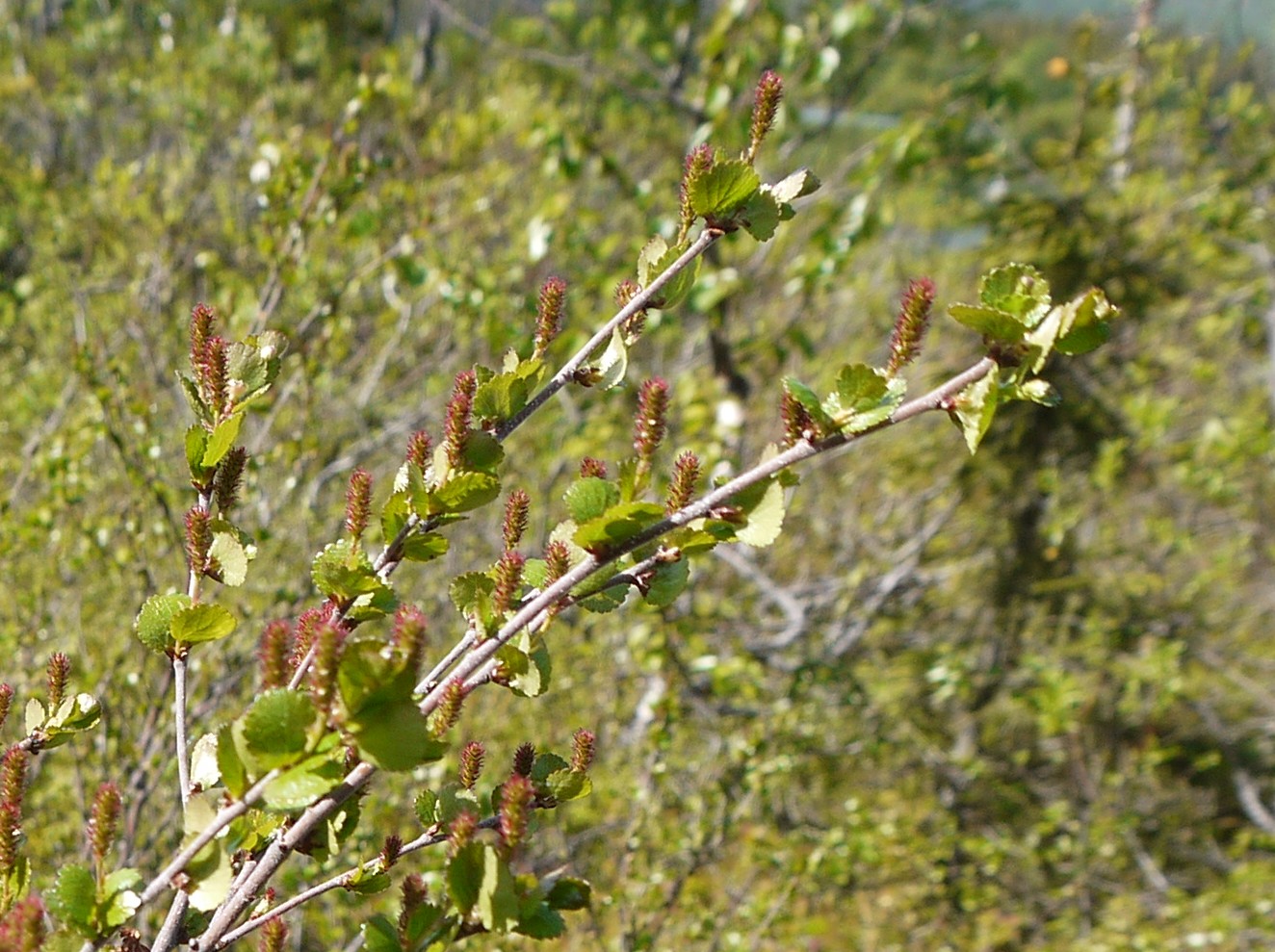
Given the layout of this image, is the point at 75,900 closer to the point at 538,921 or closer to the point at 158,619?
the point at 158,619

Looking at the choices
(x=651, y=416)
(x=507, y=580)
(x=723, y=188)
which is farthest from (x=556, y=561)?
(x=723, y=188)

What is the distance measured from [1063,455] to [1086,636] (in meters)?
1.03

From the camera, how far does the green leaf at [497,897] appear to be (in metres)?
0.75

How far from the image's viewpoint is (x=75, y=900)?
77 centimetres

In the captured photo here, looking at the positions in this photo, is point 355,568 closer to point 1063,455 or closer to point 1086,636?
point 1063,455

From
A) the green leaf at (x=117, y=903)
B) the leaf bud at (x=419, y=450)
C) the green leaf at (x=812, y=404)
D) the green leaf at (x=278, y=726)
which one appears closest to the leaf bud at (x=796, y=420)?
the green leaf at (x=812, y=404)

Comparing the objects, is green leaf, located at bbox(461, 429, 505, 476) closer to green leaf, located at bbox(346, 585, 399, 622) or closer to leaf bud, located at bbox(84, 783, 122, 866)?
green leaf, located at bbox(346, 585, 399, 622)

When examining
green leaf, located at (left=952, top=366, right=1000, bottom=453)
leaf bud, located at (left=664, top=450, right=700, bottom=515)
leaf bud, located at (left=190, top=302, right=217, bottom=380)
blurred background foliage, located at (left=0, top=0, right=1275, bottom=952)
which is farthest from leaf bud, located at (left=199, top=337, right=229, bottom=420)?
blurred background foliage, located at (left=0, top=0, right=1275, bottom=952)

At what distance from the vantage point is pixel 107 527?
2.65 meters

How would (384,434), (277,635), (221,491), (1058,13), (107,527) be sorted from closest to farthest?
(277,635)
(221,491)
(107,527)
(384,434)
(1058,13)

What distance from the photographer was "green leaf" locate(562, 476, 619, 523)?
83 cm

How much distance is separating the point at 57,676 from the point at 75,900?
9.4 inches

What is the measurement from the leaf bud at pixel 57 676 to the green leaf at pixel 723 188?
71 cm

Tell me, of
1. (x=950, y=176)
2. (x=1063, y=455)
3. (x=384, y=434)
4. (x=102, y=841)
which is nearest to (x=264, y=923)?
(x=102, y=841)
